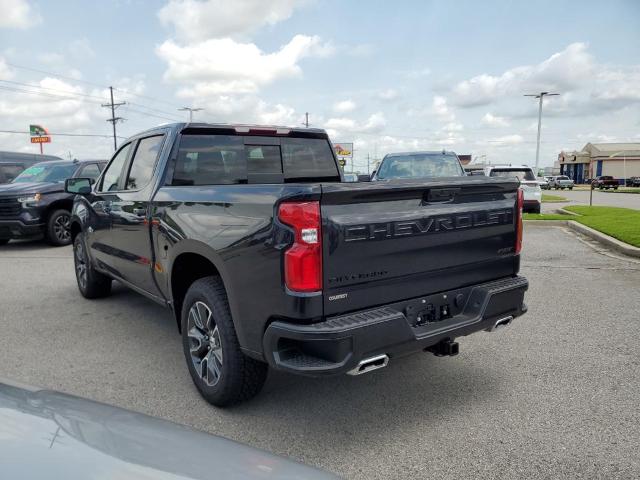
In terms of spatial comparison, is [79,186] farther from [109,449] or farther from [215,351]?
[109,449]

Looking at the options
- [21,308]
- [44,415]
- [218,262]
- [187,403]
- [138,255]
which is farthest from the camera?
[21,308]

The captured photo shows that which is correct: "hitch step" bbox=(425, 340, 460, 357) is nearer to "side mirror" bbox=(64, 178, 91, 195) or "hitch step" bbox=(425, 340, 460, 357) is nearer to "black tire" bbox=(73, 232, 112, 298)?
"side mirror" bbox=(64, 178, 91, 195)

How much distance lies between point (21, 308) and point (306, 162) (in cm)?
380

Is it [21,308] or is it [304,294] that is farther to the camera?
[21,308]

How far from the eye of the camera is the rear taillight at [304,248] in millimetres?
2678

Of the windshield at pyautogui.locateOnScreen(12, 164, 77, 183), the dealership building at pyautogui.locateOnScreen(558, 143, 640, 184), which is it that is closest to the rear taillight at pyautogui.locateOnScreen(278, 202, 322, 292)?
the windshield at pyautogui.locateOnScreen(12, 164, 77, 183)

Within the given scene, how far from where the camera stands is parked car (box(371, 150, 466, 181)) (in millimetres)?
11180

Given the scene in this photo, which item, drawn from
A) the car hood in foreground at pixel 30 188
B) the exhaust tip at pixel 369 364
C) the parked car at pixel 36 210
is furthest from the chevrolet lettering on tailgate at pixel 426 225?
the car hood in foreground at pixel 30 188

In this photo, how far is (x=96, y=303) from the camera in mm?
6305

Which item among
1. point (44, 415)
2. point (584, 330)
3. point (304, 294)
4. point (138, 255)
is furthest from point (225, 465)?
point (584, 330)

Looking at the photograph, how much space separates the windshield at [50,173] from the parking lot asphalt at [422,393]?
689cm

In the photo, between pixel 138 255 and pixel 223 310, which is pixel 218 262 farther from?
pixel 138 255

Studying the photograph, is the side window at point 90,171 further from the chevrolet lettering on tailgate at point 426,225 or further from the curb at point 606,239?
the curb at point 606,239

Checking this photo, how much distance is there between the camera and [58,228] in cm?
1120
